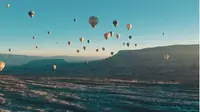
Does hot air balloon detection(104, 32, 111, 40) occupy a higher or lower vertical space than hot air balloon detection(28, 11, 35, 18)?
lower

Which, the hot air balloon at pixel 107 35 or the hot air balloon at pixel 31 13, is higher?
the hot air balloon at pixel 31 13

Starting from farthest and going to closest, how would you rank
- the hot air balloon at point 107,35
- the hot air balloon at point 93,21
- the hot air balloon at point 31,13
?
the hot air balloon at point 107,35 < the hot air balloon at point 31,13 < the hot air balloon at point 93,21

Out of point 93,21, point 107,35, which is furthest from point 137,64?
point 93,21

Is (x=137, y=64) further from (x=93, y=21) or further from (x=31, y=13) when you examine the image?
(x=93, y=21)

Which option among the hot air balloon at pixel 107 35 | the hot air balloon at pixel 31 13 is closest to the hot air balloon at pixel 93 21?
the hot air balloon at pixel 107 35

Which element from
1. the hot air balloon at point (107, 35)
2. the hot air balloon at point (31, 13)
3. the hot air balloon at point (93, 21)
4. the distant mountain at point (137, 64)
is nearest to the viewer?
the hot air balloon at point (93, 21)

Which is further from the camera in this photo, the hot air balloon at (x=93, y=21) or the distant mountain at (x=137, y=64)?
the distant mountain at (x=137, y=64)

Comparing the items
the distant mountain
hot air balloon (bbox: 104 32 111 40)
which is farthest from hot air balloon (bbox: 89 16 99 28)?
the distant mountain

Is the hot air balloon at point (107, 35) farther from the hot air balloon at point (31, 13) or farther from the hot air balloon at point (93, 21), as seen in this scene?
the hot air balloon at point (31, 13)

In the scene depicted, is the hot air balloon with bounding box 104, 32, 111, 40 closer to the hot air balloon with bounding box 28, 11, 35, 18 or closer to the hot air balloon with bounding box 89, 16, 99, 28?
the hot air balloon with bounding box 89, 16, 99, 28

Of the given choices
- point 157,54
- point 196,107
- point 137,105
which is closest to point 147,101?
point 137,105

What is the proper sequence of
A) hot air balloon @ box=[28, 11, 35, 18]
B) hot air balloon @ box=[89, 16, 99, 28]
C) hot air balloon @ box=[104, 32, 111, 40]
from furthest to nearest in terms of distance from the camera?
hot air balloon @ box=[104, 32, 111, 40] → hot air balloon @ box=[28, 11, 35, 18] → hot air balloon @ box=[89, 16, 99, 28]

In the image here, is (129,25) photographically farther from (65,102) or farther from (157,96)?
(65,102)
